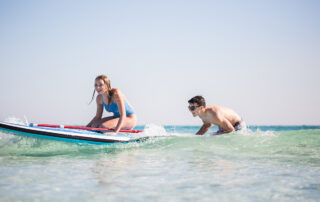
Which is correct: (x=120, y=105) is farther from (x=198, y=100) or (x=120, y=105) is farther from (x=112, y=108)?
(x=198, y=100)

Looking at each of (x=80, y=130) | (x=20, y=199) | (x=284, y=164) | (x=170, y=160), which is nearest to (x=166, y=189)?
(x=20, y=199)

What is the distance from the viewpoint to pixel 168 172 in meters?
3.87

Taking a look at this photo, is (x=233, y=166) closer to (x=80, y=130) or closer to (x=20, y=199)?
(x=20, y=199)

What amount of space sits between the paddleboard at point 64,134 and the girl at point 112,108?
0.26 m

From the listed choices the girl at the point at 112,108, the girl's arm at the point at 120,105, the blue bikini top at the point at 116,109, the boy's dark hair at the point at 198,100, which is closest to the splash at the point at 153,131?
the girl at the point at 112,108

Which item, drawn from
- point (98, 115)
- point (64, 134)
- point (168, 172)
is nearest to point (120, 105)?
point (98, 115)

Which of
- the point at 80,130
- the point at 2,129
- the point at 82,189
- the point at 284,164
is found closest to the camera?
the point at 82,189

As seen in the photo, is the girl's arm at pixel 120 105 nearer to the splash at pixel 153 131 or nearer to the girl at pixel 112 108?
the girl at pixel 112 108

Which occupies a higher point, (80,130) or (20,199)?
(80,130)

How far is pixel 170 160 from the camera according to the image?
193 inches

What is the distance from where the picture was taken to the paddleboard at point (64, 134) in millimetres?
5773

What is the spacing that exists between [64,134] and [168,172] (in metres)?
3.10

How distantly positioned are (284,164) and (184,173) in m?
1.79

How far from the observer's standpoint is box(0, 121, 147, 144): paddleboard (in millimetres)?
5773
